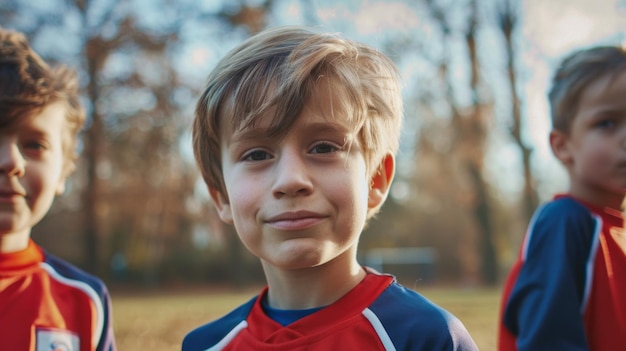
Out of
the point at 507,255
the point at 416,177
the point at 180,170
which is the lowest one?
the point at 507,255

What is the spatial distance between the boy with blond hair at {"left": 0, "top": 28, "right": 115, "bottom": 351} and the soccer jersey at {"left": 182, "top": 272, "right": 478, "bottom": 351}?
0.55 m

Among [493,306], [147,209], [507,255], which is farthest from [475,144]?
[507,255]

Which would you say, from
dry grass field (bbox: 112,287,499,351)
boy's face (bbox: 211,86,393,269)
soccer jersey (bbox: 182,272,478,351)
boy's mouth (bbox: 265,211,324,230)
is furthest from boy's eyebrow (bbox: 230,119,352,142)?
dry grass field (bbox: 112,287,499,351)

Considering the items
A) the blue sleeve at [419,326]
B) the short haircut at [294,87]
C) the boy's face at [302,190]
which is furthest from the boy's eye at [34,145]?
the blue sleeve at [419,326]

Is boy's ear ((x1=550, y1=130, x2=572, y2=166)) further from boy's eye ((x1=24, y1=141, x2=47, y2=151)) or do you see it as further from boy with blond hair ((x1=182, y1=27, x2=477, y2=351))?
boy's eye ((x1=24, y1=141, x2=47, y2=151))

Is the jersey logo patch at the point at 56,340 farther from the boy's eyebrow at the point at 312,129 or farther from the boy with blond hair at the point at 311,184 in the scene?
the boy's eyebrow at the point at 312,129

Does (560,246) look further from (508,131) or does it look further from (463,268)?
(463,268)

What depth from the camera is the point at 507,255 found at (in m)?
31.5

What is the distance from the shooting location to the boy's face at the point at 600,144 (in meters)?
2.25

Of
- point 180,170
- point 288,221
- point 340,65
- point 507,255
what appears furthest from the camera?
point 507,255

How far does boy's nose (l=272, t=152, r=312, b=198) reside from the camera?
1.75 metres

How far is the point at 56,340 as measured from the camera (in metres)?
2.16

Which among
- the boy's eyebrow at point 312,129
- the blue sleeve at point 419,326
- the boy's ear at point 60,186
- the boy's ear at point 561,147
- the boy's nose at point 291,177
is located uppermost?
the boy's eyebrow at point 312,129

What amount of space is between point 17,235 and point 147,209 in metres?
22.9
